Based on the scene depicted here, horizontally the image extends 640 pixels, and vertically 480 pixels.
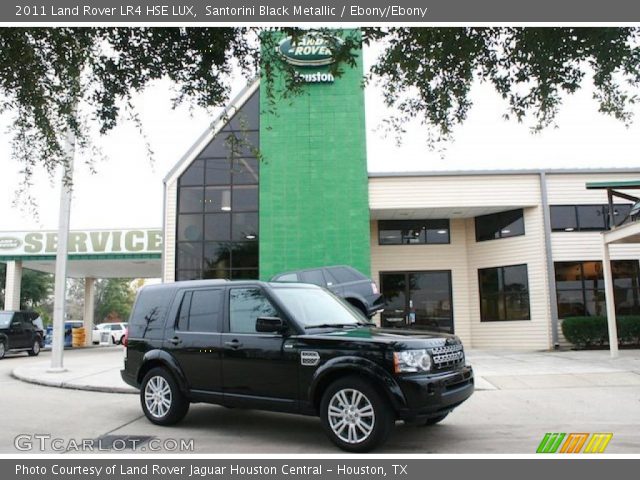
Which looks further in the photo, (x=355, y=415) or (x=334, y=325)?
(x=334, y=325)

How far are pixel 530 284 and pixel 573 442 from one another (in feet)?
44.4

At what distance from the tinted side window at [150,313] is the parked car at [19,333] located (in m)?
15.8

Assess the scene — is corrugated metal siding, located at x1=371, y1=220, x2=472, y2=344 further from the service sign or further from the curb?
the curb

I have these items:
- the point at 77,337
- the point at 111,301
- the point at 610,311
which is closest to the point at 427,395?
the point at 610,311

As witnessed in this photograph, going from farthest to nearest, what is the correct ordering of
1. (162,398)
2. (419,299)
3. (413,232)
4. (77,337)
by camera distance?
(77,337)
(413,232)
(419,299)
(162,398)

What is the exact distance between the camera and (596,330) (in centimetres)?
1767

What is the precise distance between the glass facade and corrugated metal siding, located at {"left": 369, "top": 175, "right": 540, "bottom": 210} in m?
4.39

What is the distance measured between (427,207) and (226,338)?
13.2 metres

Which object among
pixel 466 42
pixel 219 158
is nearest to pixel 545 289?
pixel 219 158

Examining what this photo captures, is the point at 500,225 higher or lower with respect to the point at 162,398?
higher

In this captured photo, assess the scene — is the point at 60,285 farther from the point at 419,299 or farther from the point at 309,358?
the point at 419,299

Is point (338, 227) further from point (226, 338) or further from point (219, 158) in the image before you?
point (226, 338)

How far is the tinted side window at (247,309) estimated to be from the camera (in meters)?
6.65

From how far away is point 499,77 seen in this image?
7.13 meters
